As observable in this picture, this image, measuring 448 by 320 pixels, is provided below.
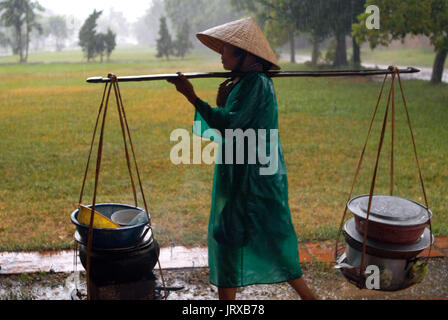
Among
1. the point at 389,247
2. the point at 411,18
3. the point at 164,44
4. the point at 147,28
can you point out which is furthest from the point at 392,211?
the point at 147,28

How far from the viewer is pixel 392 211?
95.4 inches

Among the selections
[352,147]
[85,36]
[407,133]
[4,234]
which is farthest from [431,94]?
[85,36]

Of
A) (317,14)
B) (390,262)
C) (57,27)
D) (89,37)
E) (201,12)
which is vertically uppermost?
(57,27)

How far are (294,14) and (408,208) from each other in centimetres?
1577

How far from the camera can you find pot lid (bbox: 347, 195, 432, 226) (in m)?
2.34

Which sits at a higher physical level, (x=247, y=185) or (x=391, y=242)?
(x=247, y=185)

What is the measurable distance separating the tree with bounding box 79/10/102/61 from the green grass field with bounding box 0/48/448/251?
5756 millimetres

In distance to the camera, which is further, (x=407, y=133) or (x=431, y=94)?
(x=431, y=94)

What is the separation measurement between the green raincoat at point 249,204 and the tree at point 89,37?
17.2 m

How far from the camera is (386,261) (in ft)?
7.80

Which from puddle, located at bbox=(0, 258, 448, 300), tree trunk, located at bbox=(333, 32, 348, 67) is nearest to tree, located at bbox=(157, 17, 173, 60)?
tree trunk, located at bbox=(333, 32, 348, 67)

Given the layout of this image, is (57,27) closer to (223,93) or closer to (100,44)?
(100,44)

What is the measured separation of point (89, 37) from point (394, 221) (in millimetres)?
18262
